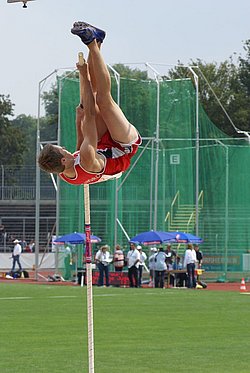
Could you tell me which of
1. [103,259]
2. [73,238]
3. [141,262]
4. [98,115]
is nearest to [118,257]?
[103,259]

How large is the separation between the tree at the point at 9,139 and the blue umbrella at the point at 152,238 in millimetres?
38163

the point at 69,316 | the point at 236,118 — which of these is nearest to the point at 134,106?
the point at 69,316

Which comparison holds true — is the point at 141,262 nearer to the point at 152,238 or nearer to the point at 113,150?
the point at 152,238

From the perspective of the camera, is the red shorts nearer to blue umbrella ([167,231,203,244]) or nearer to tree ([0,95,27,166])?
blue umbrella ([167,231,203,244])

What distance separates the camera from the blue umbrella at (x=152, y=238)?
33094mm

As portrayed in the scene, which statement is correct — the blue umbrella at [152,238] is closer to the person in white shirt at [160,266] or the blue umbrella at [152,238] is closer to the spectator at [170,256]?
the person in white shirt at [160,266]

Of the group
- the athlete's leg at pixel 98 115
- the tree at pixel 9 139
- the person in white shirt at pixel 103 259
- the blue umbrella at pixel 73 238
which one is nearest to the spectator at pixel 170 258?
the person in white shirt at pixel 103 259

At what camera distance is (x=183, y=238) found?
33812 millimetres

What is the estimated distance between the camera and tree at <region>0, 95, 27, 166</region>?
70.4m

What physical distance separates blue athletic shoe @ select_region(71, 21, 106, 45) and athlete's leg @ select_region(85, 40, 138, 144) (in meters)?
0.05

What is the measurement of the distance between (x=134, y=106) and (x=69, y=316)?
16734mm

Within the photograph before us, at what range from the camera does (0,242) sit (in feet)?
176

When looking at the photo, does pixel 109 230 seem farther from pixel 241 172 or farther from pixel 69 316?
pixel 69 316

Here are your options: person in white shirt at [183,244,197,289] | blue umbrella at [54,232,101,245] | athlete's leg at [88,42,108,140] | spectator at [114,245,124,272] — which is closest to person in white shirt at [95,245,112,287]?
spectator at [114,245,124,272]
